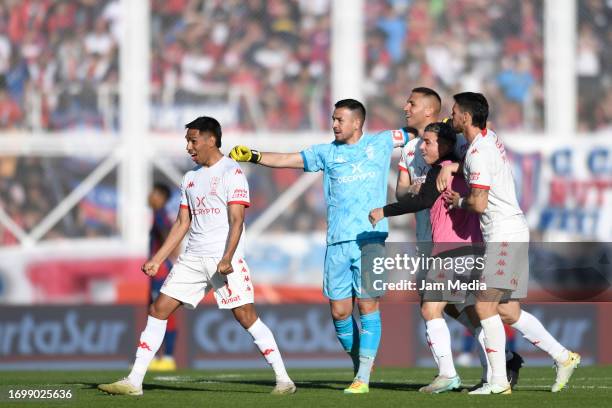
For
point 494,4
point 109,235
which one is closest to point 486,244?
point 109,235

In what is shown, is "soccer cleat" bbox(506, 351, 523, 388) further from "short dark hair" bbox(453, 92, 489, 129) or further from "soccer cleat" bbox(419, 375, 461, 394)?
"short dark hair" bbox(453, 92, 489, 129)

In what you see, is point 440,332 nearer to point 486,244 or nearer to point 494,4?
point 486,244

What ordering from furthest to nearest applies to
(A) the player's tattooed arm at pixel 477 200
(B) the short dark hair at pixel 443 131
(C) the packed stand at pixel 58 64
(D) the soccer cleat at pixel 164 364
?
(C) the packed stand at pixel 58 64, (D) the soccer cleat at pixel 164 364, (B) the short dark hair at pixel 443 131, (A) the player's tattooed arm at pixel 477 200

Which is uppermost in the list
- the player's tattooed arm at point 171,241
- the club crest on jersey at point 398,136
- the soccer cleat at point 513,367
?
the club crest on jersey at point 398,136

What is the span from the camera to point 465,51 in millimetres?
23969

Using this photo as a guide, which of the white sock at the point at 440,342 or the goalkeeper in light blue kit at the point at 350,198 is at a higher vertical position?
the goalkeeper in light blue kit at the point at 350,198

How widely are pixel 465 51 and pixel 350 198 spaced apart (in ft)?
46.5

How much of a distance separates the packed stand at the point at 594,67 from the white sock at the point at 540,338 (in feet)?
47.5

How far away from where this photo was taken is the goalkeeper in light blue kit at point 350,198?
1023 cm

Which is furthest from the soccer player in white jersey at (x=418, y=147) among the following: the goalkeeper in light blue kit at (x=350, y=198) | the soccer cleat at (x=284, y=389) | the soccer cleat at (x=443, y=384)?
the soccer cleat at (x=284, y=389)

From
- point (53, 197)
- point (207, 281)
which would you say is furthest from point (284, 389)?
point (53, 197)

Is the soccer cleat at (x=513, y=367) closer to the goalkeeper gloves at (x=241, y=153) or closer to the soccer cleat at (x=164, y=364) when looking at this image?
the goalkeeper gloves at (x=241, y=153)

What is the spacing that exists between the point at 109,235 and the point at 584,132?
855 centimetres

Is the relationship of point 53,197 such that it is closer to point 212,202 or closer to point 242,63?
point 242,63
